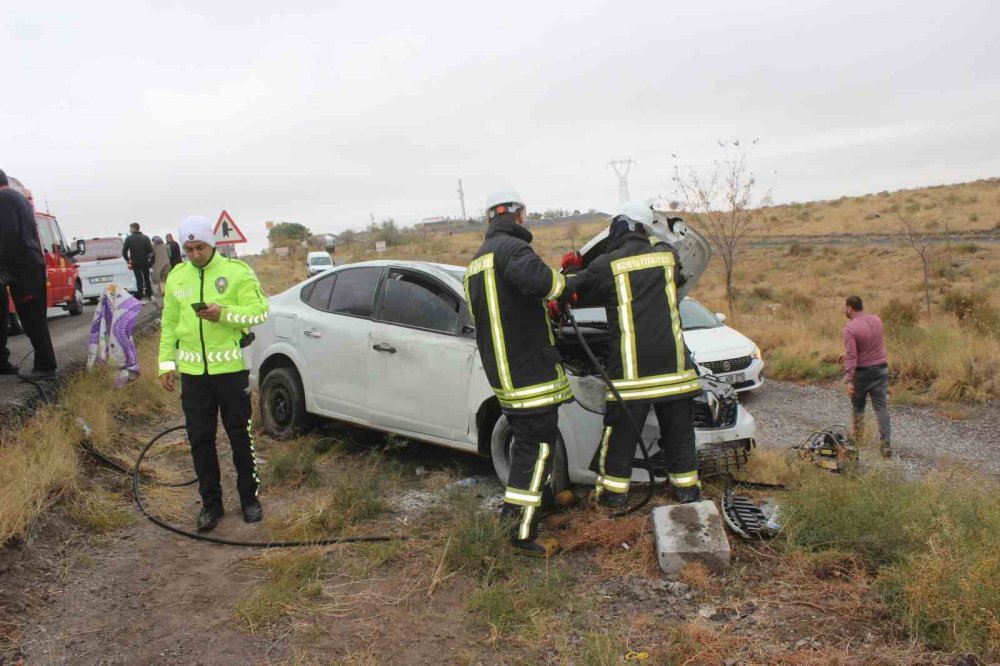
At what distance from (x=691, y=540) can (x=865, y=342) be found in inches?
151

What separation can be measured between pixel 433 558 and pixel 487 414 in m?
1.27

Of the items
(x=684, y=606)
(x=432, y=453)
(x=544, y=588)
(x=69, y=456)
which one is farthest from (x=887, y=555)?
(x=69, y=456)

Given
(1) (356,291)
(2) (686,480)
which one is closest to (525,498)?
(2) (686,480)

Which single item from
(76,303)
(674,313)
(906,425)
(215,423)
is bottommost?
(906,425)

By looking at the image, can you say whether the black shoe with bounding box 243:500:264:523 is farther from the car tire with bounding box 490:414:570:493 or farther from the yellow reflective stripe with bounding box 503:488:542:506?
the yellow reflective stripe with bounding box 503:488:542:506

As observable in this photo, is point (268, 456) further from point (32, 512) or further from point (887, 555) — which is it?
point (887, 555)

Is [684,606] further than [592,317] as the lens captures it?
No

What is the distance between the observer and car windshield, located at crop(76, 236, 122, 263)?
61.6 ft

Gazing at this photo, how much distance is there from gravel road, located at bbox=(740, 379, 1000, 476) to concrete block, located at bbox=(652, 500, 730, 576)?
2.82 metres

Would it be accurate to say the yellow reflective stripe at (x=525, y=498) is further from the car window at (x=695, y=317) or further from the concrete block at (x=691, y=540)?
the car window at (x=695, y=317)

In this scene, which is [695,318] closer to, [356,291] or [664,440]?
[356,291]

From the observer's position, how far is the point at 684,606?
337cm

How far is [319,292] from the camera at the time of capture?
243 inches

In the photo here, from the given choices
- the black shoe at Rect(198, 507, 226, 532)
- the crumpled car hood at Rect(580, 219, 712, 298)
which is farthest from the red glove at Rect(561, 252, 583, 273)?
the black shoe at Rect(198, 507, 226, 532)
